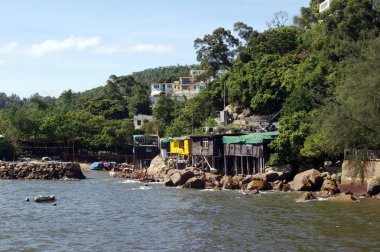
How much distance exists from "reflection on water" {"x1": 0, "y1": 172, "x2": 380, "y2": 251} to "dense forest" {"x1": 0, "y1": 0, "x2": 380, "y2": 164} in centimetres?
785

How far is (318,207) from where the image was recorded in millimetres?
39688

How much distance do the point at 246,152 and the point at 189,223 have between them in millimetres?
28358

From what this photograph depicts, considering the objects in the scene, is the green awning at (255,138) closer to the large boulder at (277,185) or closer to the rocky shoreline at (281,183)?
the rocky shoreline at (281,183)

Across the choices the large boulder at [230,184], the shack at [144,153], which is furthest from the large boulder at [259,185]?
the shack at [144,153]

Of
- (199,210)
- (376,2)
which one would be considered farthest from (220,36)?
(199,210)

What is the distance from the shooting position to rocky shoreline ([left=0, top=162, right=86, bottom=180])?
75312mm

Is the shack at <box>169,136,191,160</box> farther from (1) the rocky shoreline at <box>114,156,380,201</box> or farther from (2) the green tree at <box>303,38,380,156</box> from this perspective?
(2) the green tree at <box>303,38,380,156</box>

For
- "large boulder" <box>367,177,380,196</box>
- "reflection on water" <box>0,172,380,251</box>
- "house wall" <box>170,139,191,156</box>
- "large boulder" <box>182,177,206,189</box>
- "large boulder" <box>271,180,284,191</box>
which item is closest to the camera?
"reflection on water" <box>0,172,380,251</box>

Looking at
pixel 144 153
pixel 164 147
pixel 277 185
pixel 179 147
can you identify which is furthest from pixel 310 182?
pixel 144 153

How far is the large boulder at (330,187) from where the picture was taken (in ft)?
154

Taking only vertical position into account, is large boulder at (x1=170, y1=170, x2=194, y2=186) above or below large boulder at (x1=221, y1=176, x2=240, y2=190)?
above

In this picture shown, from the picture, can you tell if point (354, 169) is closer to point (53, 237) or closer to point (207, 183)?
point (207, 183)

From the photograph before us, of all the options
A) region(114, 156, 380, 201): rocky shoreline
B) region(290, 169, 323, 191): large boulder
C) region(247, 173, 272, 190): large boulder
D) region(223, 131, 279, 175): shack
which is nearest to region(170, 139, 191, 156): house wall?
region(114, 156, 380, 201): rocky shoreline

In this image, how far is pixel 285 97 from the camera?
7681 centimetres
